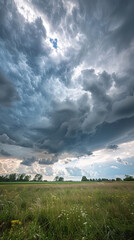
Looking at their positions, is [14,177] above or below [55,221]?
below

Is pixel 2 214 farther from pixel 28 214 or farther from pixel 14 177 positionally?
pixel 14 177

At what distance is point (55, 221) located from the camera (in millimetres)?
3010

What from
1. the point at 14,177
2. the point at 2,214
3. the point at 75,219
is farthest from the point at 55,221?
the point at 14,177

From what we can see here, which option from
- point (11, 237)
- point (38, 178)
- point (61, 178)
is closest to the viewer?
point (11, 237)

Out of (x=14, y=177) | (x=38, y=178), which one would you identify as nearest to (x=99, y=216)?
(x=14, y=177)


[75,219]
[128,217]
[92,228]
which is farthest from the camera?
[128,217]

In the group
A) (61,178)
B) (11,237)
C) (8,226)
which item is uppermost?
(11,237)

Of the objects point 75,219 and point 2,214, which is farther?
point 2,214

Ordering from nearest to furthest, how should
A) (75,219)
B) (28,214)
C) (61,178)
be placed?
(75,219) < (28,214) < (61,178)

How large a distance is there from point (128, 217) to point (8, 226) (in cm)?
401

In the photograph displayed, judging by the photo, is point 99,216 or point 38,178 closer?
point 99,216

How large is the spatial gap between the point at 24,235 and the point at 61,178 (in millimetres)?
151266

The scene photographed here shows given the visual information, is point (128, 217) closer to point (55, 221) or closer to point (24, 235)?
point (55, 221)

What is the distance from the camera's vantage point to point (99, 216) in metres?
3.28
